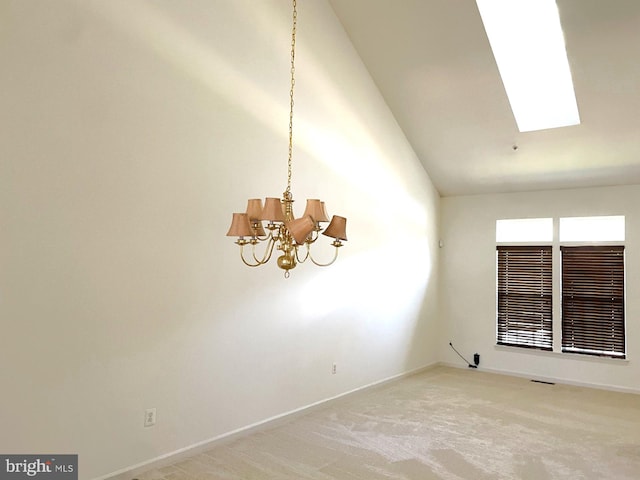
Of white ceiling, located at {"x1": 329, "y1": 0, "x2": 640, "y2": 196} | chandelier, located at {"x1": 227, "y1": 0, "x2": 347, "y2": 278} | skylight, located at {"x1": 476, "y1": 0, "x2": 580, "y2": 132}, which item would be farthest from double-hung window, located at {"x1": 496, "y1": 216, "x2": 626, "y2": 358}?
chandelier, located at {"x1": 227, "y1": 0, "x2": 347, "y2": 278}

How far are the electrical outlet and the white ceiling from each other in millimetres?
4261

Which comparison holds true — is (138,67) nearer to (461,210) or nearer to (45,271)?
(45,271)

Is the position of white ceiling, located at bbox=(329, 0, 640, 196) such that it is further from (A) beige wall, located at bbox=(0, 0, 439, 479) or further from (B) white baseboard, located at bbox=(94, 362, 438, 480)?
(B) white baseboard, located at bbox=(94, 362, 438, 480)

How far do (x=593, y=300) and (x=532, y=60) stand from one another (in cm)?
319

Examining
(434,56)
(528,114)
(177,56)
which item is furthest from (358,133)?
(177,56)

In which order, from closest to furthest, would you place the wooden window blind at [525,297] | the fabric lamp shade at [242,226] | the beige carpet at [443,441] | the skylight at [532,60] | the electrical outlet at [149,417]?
the fabric lamp shade at [242,226] → the electrical outlet at [149,417] → the beige carpet at [443,441] → the skylight at [532,60] → the wooden window blind at [525,297]

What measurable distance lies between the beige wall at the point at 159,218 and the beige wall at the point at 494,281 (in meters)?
2.48

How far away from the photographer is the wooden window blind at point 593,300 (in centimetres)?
637

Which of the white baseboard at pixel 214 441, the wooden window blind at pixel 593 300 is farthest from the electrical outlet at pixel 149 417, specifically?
the wooden window blind at pixel 593 300

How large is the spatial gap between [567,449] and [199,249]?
341cm

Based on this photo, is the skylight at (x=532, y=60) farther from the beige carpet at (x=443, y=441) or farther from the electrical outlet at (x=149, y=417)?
the electrical outlet at (x=149, y=417)

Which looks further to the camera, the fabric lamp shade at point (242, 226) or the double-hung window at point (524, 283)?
the double-hung window at point (524, 283)

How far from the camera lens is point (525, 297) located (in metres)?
7.05

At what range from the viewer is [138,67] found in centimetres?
351
